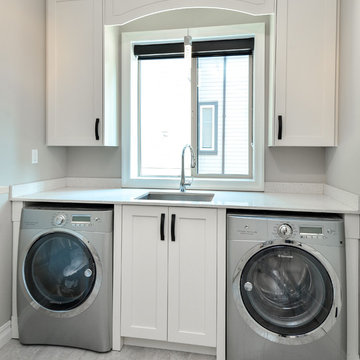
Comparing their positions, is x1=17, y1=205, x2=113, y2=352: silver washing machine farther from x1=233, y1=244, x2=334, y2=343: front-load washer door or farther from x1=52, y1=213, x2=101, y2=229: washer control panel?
x1=233, y1=244, x2=334, y2=343: front-load washer door

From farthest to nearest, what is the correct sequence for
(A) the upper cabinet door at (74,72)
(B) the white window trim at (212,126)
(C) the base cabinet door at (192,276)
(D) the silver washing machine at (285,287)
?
(B) the white window trim at (212,126), (A) the upper cabinet door at (74,72), (C) the base cabinet door at (192,276), (D) the silver washing machine at (285,287)

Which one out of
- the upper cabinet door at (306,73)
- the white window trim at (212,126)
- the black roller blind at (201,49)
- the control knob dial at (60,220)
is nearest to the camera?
the control knob dial at (60,220)

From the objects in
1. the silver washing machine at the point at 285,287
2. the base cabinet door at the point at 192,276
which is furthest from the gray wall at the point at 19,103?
the silver washing machine at the point at 285,287

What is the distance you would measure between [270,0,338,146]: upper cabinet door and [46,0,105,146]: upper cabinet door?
52.5 inches

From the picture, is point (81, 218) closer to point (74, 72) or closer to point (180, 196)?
point (180, 196)

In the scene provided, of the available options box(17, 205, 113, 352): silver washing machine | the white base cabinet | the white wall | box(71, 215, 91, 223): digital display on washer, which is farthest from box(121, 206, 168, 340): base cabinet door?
the white wall

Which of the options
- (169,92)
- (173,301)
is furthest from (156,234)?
(169,92)

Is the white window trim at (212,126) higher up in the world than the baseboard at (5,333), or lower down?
higher up

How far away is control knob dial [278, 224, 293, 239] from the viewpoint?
1.79 m

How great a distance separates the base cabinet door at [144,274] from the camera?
1.97m

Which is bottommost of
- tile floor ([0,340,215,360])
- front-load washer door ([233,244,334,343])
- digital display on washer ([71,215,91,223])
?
tile floor ([0,340,215,360])

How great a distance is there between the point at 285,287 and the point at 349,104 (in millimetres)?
1175

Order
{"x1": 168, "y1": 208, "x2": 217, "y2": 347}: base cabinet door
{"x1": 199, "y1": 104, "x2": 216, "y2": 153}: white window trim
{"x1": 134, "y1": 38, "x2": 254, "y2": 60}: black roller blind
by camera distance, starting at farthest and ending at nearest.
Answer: {"x1": 199, "y1": 104, "x2": 216, "y2": 153}: white window trim < {"x1": 134, "y1": 38, "x2": 254, "y2": 60}: black roller blind < {"x1": 168, "y1": 208, "x2": 217, "y2": 347}: base cabinet door

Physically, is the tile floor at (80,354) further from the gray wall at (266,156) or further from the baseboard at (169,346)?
the gray wall at (266,156)
